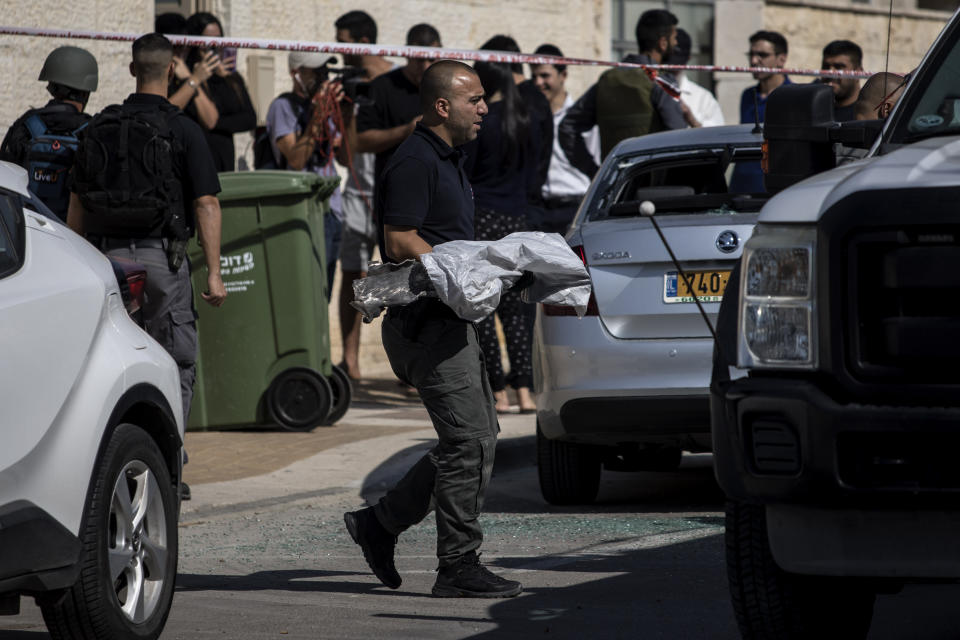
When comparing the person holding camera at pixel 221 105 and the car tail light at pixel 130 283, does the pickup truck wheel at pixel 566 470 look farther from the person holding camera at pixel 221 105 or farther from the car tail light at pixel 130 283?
the person holding camera at pixel 221 105

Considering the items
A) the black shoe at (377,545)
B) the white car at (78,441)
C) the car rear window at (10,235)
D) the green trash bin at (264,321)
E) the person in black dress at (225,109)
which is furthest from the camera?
the person in black dress at (225,109)

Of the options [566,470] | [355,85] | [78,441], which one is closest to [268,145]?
[355,85]

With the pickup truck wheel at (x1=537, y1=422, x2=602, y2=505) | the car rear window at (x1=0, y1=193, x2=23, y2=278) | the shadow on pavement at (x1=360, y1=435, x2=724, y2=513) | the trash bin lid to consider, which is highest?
the car rear window at (x1=0, y1=193, x2=23, y2=278)

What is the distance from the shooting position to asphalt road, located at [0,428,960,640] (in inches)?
231

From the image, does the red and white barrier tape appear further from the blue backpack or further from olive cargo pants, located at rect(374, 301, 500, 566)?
olive cargo pants, located at rect(374, 301, 500, 566)

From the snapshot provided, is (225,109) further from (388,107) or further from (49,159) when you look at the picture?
(49,159)

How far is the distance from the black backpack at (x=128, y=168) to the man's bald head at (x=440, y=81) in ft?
6.83

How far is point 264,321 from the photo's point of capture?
11.0 metres

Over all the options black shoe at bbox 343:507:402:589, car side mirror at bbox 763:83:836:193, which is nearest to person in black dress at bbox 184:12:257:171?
black shoe at bbox 343:507:402:589

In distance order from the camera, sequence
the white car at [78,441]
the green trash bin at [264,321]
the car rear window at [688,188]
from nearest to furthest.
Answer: the white car at [78,441]
the car rear window at [688,188]
the green trash bin at [264,321]

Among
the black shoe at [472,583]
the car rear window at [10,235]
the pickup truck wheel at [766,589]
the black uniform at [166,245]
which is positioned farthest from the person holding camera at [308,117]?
the pickup truck wheel at [766,589]

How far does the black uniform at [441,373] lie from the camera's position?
21.0 feet

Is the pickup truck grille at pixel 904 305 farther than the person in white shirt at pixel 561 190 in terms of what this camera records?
No

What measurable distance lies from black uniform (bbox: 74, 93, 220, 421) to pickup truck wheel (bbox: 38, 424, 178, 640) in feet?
9.06
